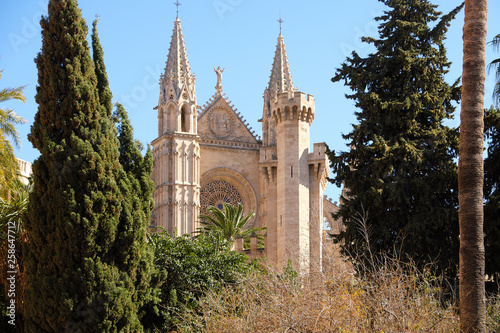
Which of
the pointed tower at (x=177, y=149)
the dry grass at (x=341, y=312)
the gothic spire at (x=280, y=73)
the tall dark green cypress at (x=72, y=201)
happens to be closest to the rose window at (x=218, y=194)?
the pointed tower at (x=177, y=149)

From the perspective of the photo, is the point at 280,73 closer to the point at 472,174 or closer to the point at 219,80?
the point at 219,80

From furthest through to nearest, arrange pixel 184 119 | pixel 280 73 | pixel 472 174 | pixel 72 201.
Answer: pixel 280 73
pixel 184 119
pixel 72 201
pixel 472 174

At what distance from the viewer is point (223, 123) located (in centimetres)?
4503

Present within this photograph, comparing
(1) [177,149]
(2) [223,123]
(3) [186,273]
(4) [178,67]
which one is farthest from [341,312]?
(2) [223,123]

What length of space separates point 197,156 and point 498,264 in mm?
25856

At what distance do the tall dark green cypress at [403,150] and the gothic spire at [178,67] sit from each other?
21.9m

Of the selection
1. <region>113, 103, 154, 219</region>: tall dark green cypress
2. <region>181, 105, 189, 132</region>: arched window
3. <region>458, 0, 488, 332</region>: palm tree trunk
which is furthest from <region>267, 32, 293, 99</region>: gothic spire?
<region>458, 0, 488, 332</region>: palm tree trunk

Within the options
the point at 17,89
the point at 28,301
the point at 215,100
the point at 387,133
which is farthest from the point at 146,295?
the point at 215,100

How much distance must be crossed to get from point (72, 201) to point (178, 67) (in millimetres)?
28419

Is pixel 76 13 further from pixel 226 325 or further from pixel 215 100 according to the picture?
pixel 215 100

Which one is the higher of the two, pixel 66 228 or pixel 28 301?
pixel 66 228

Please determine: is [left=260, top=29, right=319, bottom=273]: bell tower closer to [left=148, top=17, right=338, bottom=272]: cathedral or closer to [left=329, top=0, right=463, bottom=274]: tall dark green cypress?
[left=148, top=17, right=338, bottom=272]: cathedral

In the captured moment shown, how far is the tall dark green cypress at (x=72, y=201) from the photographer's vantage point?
46.2ft

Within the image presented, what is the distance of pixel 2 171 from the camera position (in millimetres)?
17266
